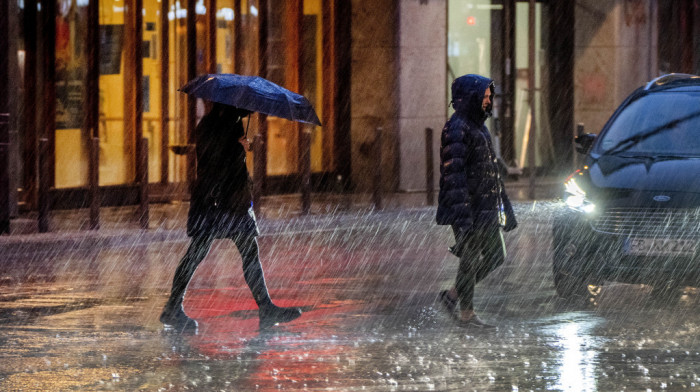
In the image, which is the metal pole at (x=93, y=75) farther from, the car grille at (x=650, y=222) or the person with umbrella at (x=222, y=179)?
the car grille at (x=650, y=222)

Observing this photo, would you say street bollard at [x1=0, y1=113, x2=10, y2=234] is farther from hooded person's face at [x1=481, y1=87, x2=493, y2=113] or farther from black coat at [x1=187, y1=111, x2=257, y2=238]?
hooded person's face at [x1=481, y1=87, x2=493, y2=113]

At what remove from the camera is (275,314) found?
9.52 meters

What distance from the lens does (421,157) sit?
22.1 meters

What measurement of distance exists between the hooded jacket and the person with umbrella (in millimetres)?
1012

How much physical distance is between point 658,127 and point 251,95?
3316 mm

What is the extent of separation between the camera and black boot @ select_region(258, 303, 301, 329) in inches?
372

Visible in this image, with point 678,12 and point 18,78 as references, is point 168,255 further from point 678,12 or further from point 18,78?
point 678,12

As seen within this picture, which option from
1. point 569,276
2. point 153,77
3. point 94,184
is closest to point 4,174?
point 94,184

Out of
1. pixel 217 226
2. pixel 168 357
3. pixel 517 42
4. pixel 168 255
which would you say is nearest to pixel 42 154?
pixel 168 255

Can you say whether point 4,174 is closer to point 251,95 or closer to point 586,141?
point 251,95

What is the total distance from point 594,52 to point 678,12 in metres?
3.96

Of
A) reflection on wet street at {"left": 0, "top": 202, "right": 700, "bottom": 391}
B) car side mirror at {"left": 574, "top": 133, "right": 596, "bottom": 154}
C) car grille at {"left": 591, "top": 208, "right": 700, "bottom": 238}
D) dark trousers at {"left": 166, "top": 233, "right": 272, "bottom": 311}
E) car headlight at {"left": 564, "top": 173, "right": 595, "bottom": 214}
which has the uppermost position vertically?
car side mirror at {"left": 574, "top": 133, "right": 596, "bottom": 154}

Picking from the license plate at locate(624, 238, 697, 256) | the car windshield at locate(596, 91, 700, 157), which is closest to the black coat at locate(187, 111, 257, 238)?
the license plate at locate(624, 238, 697, 256)

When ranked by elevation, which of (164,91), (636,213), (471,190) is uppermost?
(164,91)
